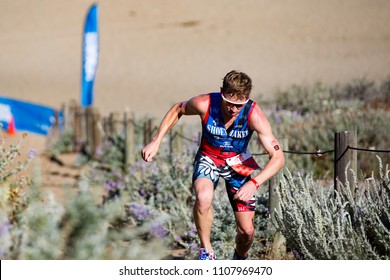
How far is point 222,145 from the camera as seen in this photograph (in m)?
5.90

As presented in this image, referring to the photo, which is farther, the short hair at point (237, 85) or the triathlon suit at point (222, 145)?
the triathlon suit at point (222, 145)

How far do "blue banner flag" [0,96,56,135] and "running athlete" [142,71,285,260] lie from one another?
13866mm

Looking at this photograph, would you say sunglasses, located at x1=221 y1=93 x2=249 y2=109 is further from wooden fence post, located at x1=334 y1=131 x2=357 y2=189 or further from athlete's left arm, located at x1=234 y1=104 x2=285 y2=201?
wooden fence post, located at x1=334 y1=131 x2=357 y2=189

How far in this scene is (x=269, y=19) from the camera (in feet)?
176

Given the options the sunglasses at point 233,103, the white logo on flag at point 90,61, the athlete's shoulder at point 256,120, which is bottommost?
the athlete's shoulder at point 256,120

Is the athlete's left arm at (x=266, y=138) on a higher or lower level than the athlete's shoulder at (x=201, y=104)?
lower

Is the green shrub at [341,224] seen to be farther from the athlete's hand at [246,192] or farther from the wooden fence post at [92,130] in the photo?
the wooden fence post at [92,130]

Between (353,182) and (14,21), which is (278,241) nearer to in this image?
(353,182)

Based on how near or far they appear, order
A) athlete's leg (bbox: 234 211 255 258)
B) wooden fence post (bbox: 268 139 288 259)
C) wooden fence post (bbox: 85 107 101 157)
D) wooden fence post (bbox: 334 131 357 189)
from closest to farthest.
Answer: athlete's leg (bbox: 234 211 255 258)
wooden fence post (bbox: 334 131 357 189)
wooden fence post (bbox: 268 139 288 259)
wooden fence post (bbox: 85 107 101 157)

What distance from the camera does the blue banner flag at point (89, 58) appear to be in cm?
1769

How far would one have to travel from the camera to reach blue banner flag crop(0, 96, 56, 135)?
19672mm

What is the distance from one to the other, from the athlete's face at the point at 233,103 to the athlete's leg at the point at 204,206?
1.78 feet

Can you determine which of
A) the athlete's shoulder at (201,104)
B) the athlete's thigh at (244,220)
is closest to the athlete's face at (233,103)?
the athlete's shoulder at (201,104)

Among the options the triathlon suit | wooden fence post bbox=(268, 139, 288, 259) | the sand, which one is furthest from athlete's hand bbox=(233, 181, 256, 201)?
the sand
